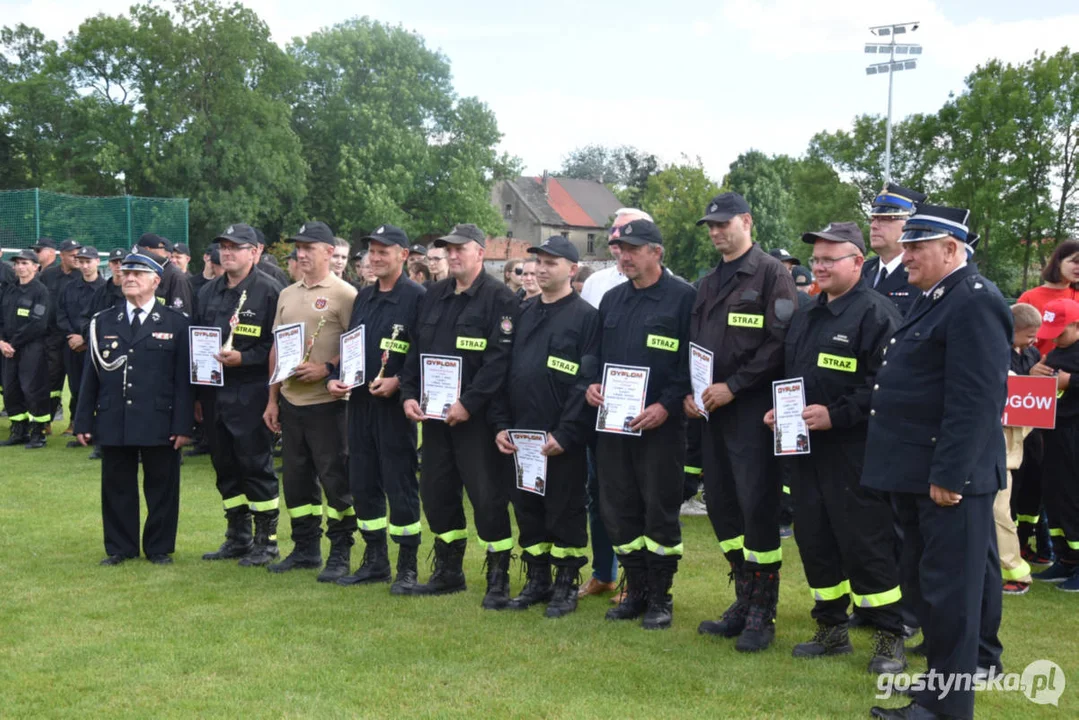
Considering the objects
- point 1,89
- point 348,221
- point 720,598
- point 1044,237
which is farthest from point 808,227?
point 720,598

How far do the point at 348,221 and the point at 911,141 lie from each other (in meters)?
27.5

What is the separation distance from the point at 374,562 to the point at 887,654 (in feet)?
11.9

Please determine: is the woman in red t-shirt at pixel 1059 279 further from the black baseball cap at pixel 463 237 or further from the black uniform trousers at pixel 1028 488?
the black baseball cap at pixel 463 237

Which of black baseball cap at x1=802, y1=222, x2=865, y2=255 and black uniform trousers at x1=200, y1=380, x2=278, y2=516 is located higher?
black baseball cap at x1=802, y1=222, x2=865, y2=255

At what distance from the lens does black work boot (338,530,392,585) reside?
723 cm

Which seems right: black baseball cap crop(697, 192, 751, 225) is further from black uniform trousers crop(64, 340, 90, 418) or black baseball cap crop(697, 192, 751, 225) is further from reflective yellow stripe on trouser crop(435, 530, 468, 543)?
black uniform trousers crop(64, 340, 90, 418)

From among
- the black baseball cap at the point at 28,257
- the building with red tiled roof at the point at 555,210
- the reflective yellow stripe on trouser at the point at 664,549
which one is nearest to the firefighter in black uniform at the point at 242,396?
the reflective yellow stripe on trouser at the point at 664,549

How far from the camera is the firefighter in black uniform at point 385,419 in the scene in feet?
22.8

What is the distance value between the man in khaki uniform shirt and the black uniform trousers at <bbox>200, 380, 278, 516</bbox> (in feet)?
0.54

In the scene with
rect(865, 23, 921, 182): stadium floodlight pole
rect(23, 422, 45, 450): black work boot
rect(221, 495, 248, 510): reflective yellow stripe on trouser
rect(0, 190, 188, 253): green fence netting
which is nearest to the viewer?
rect(221, 495, 248, 510): reflective yellow stripe on trouser

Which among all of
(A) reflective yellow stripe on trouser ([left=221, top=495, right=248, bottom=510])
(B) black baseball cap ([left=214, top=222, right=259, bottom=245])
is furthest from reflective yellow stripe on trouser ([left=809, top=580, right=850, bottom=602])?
(B) black baseball cap ([left=214, top=222, right=259, bottom=245])

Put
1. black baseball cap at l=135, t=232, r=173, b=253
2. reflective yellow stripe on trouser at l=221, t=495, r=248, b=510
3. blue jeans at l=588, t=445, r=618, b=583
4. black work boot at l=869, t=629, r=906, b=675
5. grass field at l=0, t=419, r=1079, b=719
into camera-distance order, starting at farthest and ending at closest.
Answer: black baseball cap at l=135, t=232, r=173, b=253 < reflective yellow stripe on trouser at l=221, t=495, r=248, b=510 < blue jeans at l=588, t=445, r=618, b=583 < black work boot at l=869, t=629, r=906, b=675 < grass field at l=0, t=419, r=1079, b=719

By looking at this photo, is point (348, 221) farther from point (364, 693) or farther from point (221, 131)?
point (364, 693)

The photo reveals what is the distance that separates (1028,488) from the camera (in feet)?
26.5
